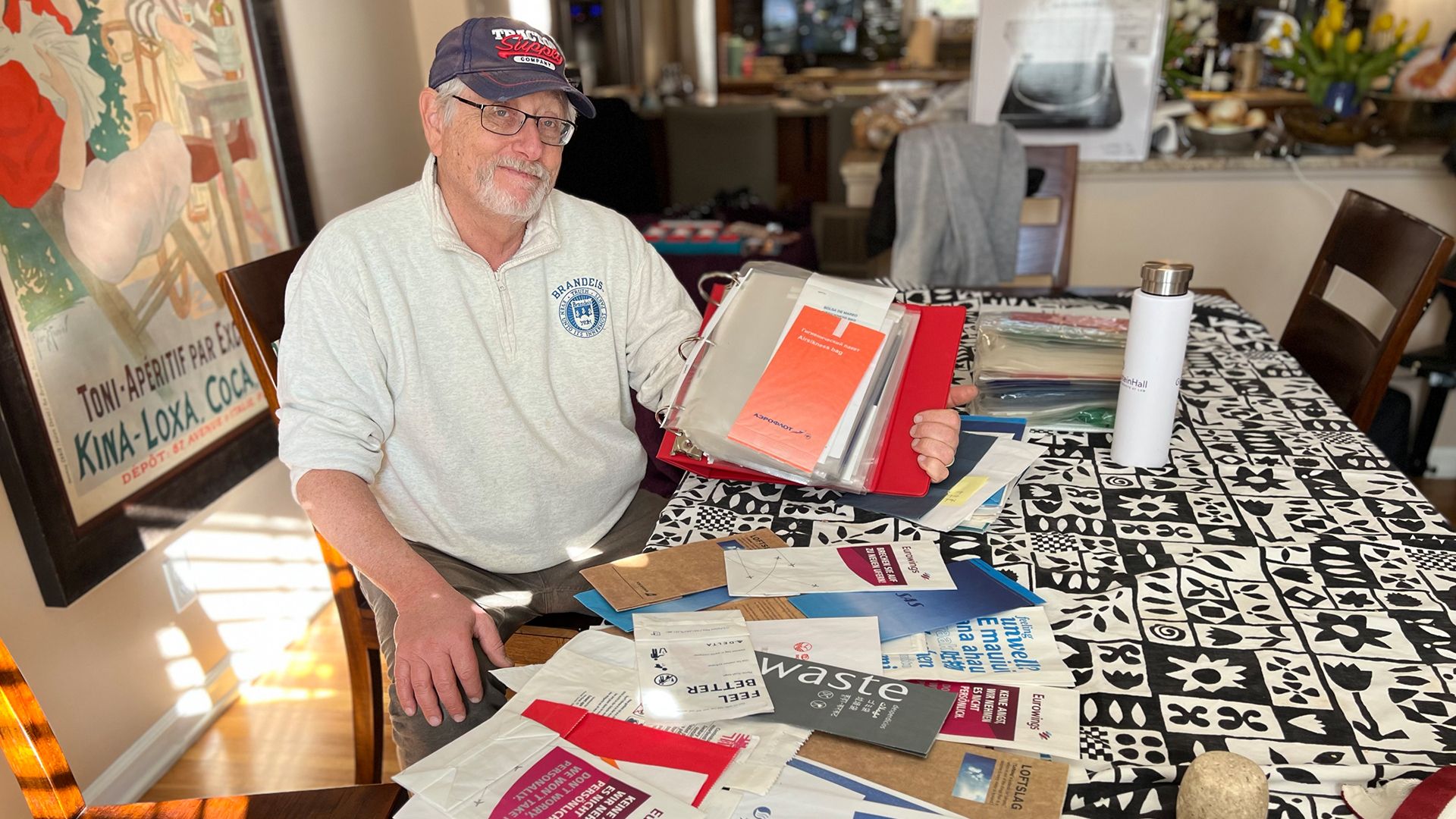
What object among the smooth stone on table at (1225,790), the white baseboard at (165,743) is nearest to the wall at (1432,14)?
the smooth stone on table at (1225,790)

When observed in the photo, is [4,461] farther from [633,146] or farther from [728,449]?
[633,146]

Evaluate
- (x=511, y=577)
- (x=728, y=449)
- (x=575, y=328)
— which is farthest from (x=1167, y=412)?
(x=511, y=577)

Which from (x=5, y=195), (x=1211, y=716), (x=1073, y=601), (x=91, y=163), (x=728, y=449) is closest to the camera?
(x=1211, y=716)

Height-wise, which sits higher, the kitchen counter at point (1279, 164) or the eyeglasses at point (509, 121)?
the eyeglasses at point (509, 121)

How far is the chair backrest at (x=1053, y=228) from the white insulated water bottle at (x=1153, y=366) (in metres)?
1.12

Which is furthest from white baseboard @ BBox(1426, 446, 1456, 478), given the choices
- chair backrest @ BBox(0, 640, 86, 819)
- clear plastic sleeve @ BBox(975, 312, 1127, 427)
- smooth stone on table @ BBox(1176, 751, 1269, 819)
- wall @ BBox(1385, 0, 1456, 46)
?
chair backrest @ BBox(0, 640, 86, 819)

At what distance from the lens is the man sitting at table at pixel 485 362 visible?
50.2 inches

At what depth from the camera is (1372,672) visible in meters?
0.84

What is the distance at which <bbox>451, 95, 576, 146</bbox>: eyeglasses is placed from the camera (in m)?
1.35

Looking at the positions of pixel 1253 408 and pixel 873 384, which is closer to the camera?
pixel 873 384

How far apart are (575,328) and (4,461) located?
0.93m

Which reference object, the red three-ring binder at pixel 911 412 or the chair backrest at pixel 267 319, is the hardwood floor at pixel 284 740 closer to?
the chair backrest at pixel 267 319

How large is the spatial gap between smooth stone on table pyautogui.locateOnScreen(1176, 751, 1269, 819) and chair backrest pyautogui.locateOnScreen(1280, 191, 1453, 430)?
3.96 feet

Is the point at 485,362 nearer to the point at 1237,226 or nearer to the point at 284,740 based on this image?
the point at 284,740
